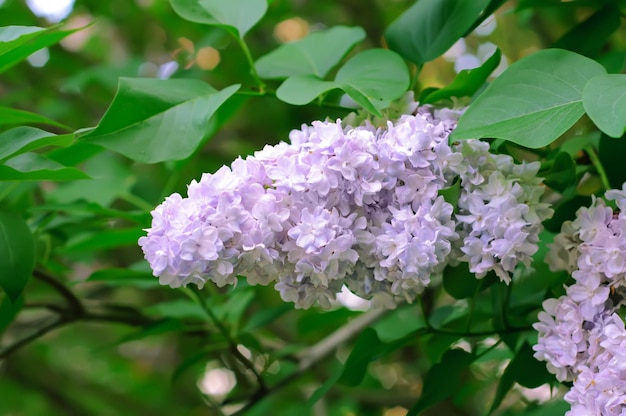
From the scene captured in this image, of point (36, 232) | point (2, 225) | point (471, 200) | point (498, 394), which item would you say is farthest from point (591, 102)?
point (36, 232)

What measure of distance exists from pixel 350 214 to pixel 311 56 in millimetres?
276

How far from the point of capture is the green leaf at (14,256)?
0.61 meters

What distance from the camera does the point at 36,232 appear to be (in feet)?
2.57

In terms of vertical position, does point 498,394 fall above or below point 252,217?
below

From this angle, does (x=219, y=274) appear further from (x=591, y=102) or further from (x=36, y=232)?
(x=36, y=232)

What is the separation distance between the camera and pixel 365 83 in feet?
1.87

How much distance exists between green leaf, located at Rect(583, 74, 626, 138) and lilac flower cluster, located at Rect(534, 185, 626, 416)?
8 centimetres

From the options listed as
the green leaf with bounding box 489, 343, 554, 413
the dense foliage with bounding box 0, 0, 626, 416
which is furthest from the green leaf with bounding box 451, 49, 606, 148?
the green leaf with bounding box 489, 343, 554, 413

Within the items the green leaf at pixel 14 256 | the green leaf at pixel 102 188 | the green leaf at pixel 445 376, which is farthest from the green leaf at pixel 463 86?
the green leaf at pixel 102 188

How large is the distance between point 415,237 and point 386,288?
0.24ft

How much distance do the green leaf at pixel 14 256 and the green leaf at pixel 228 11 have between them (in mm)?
234

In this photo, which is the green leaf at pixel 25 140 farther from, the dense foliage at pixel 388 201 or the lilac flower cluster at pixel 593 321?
the lilac flower cluster at pixel 593 321

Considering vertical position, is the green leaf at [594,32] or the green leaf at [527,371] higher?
the green leaf at [594,32]

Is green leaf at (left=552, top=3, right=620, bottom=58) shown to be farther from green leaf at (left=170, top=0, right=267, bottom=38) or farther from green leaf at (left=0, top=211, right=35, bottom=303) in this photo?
green leaf at (left=0, top=211, right=35, bottom=303)
